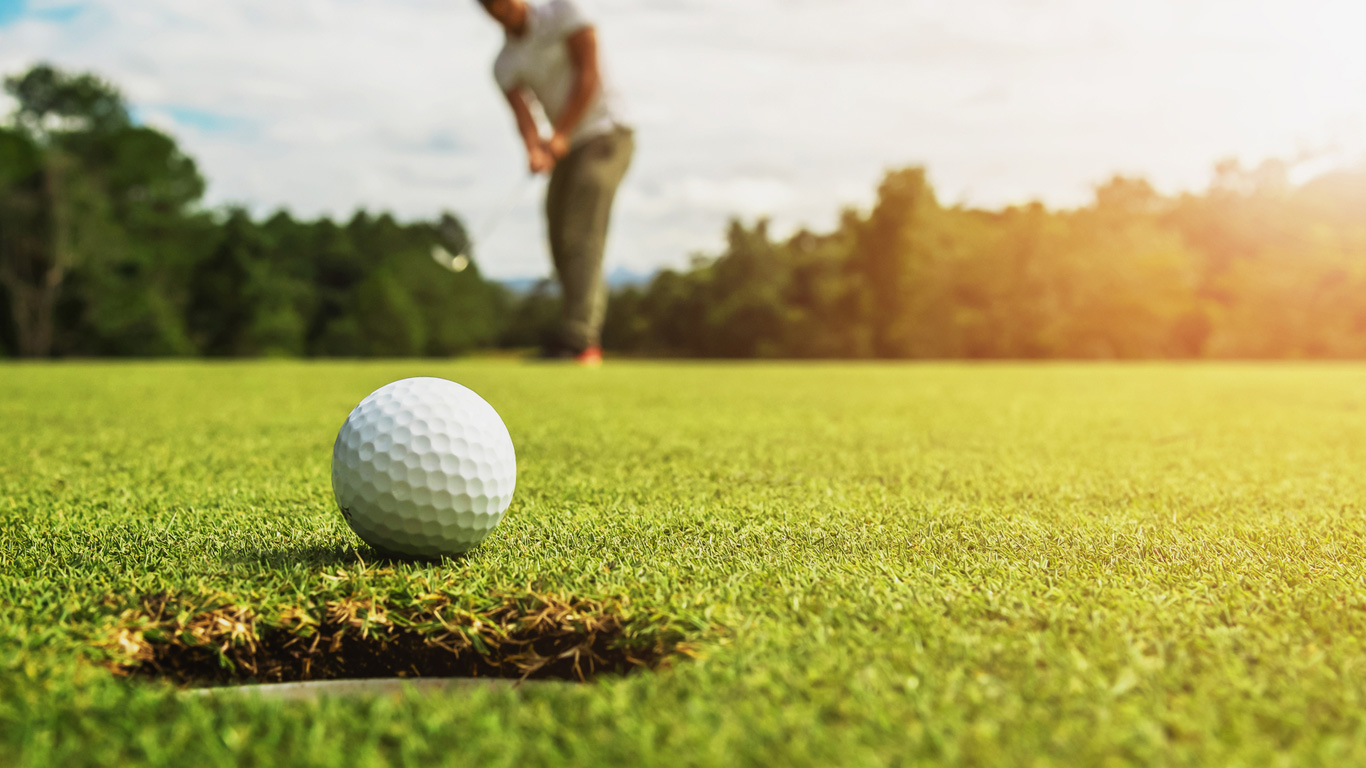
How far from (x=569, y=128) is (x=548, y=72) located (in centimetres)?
68

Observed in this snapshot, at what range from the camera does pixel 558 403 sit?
4922 mm

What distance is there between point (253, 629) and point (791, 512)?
3.77ft

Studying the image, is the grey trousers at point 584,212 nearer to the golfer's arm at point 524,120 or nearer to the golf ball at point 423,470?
the golfer's arm at point 524,120

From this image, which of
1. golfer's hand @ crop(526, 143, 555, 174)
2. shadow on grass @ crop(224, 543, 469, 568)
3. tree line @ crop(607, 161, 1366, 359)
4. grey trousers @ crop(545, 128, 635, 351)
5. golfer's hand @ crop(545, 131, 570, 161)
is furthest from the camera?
tree line @ crop(607, 161, 1366, 359)

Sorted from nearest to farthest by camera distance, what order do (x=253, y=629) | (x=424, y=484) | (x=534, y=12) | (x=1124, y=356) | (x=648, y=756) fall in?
(x=648, y=756) → (x=253, y=629) → (x=424, y=484) → (x=534, y=12) → (x=1124, y=356)

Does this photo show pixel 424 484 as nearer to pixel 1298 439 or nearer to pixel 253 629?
pixel 253 629

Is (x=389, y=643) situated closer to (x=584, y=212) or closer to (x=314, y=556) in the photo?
(x=314, y=556)

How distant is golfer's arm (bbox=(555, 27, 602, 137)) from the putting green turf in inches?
170

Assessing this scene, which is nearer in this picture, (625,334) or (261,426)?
(261,426)

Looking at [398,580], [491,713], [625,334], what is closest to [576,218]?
[398,580]

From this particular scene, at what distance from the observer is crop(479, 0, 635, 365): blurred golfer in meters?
6.96

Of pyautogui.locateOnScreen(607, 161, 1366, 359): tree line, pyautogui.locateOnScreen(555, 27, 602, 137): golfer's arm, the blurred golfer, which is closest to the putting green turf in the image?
pyautogui.locateOnScreen(555, 27, 602, 137): golfer's arm

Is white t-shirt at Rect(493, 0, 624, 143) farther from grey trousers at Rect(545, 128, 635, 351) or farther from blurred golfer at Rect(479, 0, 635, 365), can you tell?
grey trousers at Rect(545, 128, 635, 351)

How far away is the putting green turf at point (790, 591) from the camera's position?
3.19 feet
